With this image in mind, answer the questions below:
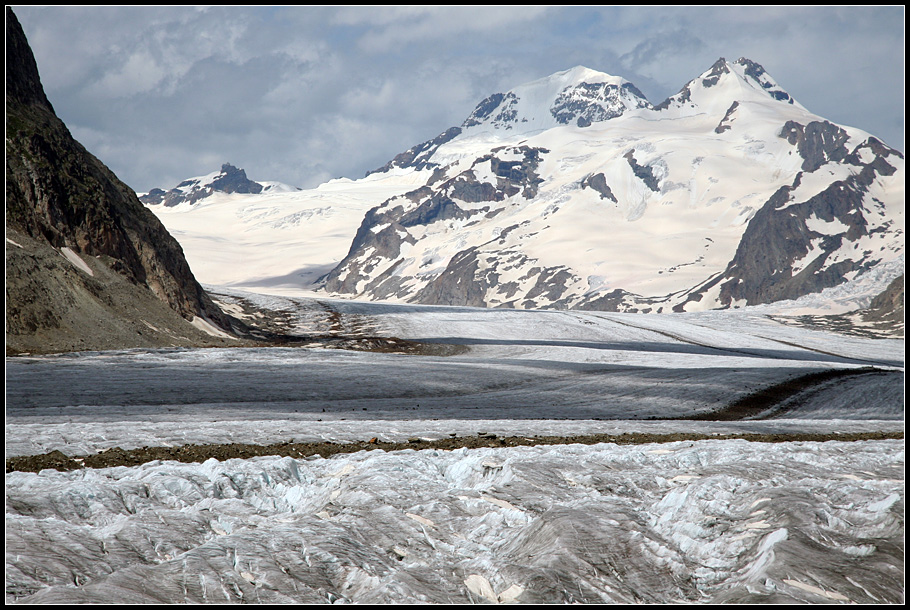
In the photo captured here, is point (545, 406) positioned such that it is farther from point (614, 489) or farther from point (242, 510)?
point (242, 510)

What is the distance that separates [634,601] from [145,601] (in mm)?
4499

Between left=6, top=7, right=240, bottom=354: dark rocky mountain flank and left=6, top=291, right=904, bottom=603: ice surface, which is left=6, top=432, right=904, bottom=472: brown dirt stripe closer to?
left=6, top=291, right=904, bottom=603: ice surface

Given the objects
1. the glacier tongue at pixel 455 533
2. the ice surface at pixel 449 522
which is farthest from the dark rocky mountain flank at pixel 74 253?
the glacier tongue at pixel 455 533

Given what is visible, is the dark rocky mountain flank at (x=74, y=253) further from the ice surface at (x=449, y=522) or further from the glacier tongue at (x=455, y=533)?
the glacier tongue at (x=455, y=533)

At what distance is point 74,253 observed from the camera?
44656mm

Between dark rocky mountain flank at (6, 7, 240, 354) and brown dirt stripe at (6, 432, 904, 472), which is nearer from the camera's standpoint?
brown dirt stripe at (6, 432, 904, 472)

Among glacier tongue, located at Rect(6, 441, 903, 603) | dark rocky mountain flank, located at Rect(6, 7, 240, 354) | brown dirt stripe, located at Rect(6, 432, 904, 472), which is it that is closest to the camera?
glacier tongue, located at Rect(6, 441, 903, 603)

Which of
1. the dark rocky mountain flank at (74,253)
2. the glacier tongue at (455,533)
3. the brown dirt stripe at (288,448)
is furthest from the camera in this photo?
the dark rocky mountain flank at (74,253)

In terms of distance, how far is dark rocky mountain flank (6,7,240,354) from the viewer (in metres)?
35.6

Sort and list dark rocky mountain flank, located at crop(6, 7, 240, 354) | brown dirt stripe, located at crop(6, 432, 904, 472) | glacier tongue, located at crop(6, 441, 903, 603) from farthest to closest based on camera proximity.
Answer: dark rocky mountain flank, located at crop(6, 7, 240, 354), brown dirt stripe, located at crop(6, 432, 904, 472), glacier tongue, located at crop(6, 441, 903, 603)

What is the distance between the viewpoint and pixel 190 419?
17359mm

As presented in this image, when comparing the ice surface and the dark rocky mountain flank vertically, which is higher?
the dark rocky mountain flank

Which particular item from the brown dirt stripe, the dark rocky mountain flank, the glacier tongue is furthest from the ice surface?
the dark rocky mountain flank

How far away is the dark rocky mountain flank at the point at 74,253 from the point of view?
3559cm
